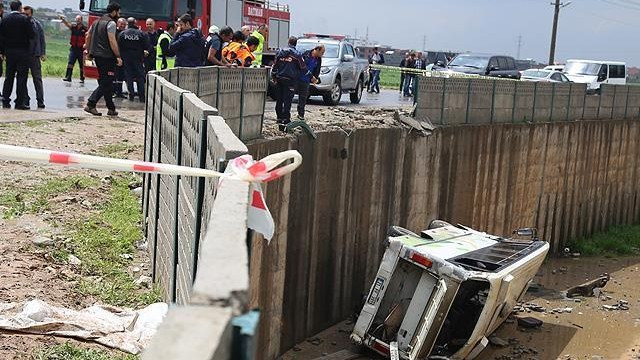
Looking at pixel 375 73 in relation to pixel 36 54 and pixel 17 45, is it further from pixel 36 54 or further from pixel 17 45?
pixel 17 45

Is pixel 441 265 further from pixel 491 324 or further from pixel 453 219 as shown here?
pixel 453 219

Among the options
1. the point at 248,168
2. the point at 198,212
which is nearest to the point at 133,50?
the point at 198,212

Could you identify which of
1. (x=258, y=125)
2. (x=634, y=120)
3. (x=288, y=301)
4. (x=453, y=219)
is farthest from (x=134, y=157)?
(x=634, y=120)

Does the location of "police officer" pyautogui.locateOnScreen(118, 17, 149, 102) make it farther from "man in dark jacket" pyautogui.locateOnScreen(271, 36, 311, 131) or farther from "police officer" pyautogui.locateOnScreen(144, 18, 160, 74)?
Answer: "man in dark jacket" pyautogui.locateOnScreen(271, 36, 311, 131)

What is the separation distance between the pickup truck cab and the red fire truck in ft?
6.60

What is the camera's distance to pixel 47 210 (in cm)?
937

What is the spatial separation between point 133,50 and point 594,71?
84.0ft

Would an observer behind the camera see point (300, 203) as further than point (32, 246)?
Yes

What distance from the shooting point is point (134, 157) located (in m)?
13.0

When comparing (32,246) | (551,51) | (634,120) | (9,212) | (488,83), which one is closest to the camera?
(32,246)

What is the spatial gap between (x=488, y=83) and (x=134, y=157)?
10.2 meters

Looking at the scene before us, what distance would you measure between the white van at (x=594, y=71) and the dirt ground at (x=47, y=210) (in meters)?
25.5

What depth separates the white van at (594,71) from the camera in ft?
123

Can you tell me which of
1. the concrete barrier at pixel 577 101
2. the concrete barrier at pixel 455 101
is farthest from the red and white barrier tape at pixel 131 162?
the concrete barrier at pixel 577 101
